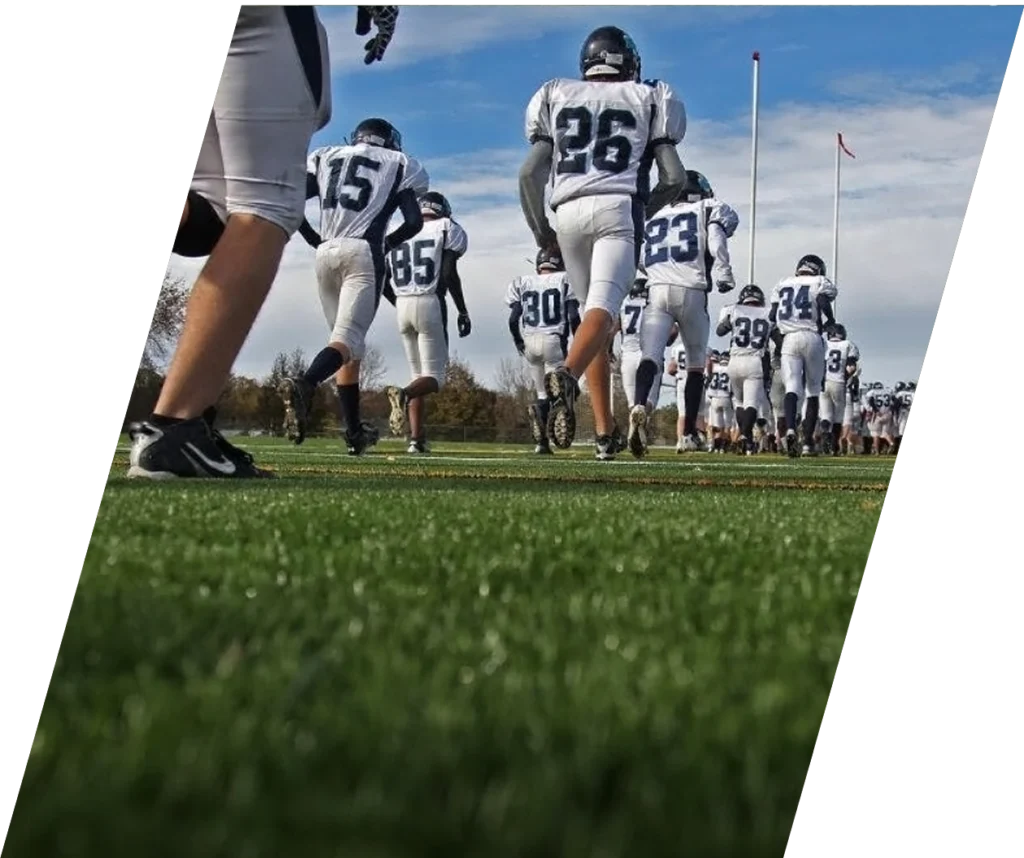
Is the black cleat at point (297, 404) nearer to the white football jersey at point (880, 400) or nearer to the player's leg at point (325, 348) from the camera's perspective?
the player's leg at point (325, 348)

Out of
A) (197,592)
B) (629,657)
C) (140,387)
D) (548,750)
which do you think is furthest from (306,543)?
(548,750)

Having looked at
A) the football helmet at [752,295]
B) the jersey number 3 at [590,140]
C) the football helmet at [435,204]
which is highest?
the jersey number 3 at [590,140]

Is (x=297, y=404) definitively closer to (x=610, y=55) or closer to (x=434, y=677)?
(x=610, y=55)

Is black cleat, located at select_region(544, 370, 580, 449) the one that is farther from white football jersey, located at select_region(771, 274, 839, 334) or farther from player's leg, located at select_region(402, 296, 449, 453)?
white football jersey, located at select_region(771, 274, 839, 334)

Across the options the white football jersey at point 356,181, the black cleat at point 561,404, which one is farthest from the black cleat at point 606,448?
the white football jersey at point 356,181

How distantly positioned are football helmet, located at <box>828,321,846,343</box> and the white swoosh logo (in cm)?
124

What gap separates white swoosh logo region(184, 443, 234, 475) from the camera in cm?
214

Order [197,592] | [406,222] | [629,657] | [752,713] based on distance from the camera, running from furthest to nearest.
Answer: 1. [406,222]
2. [197,592]
3. [629,657]
4. [752,713]

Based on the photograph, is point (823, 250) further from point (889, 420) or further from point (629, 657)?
point (629, 657)

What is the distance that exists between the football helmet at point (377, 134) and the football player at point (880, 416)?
1.04 m

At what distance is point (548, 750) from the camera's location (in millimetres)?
1124

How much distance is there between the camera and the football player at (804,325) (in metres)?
2.23

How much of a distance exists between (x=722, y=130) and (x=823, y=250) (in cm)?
31

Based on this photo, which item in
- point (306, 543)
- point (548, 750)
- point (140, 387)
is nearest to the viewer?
point (548, 750)
